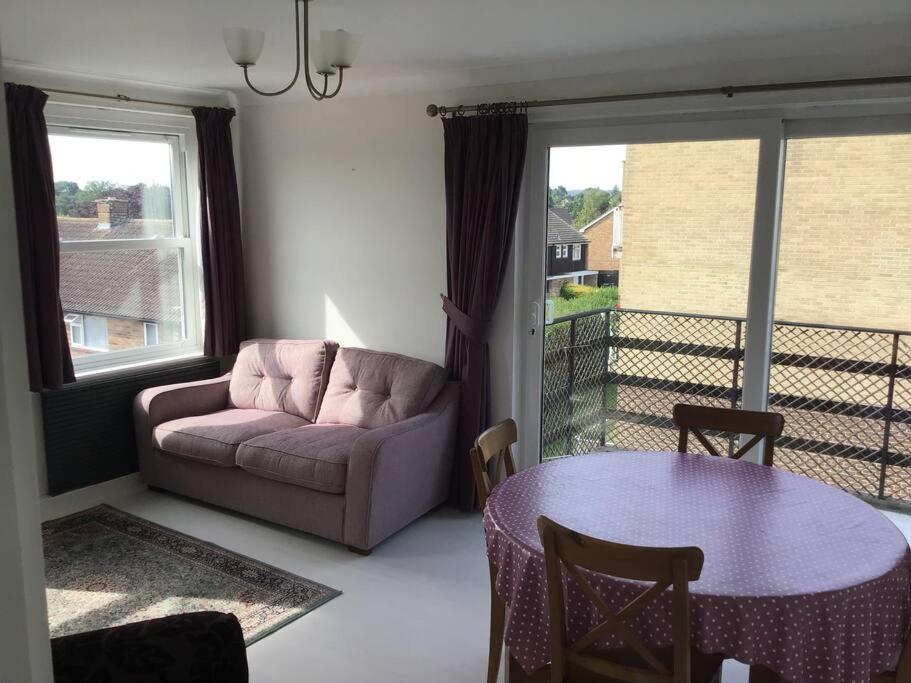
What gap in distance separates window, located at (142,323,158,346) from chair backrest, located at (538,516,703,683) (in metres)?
3.59

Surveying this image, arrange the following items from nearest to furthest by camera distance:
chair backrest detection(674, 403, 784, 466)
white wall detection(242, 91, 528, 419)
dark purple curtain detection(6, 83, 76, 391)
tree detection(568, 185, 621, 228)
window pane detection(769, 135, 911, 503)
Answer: chair backrest detection(674, 403, 784, 466), window pane detection(769, 135, 911, 503), dark purple curtain detection(6, 83, 76, 391), tree detection(568, 185, 621, 228), white wall detection(242, 91, 528, 419)

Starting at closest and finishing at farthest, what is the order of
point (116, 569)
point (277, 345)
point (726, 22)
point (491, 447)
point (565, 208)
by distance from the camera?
1. point (491, 447)
2. point (726, 22)
3. point (116, 569)
4. point (565, 208)
5. point (277, 345)

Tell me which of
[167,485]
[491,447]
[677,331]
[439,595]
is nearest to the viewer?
[491,447]

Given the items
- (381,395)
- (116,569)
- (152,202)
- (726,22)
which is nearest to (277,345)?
(381,395)

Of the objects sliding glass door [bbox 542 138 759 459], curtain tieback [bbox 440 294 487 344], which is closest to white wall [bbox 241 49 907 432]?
curtain tieback [bbox 440 294 487 344]

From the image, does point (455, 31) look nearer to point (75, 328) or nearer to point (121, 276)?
point (121, 276)

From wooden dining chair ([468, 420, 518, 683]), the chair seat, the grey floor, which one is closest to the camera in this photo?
the chair seat

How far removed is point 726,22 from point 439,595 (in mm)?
2592

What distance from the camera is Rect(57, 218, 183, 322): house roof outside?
13.8 feet

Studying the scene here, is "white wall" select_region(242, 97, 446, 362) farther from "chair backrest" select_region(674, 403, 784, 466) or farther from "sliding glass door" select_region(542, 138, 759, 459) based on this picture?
"chair backrest" select_region(674, 403, 784, 466)

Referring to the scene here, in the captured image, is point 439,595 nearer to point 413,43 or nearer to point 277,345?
point 277,345

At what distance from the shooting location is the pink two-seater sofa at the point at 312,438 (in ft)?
11.6

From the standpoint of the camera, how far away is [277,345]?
457cm

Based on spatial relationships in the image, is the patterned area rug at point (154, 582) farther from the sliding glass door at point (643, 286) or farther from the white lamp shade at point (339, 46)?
the white lamp shade at point (339, 46)
